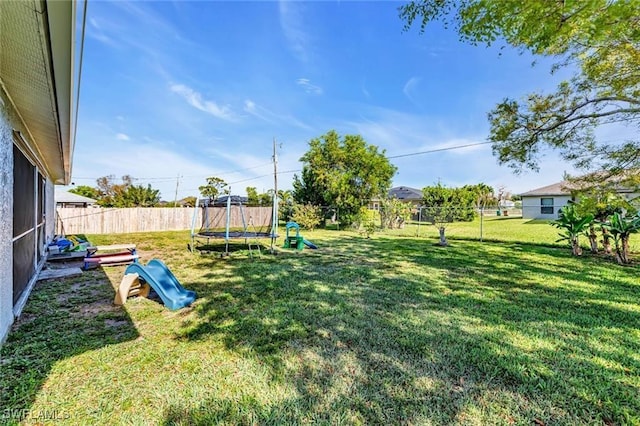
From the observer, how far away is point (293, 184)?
20.2 m

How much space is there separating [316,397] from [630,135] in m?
9.53

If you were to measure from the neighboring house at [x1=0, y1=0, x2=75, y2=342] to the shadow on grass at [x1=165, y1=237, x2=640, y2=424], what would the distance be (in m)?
2.28

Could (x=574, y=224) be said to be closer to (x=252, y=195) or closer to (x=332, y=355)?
(x=332, y=355)

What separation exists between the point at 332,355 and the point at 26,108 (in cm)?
445

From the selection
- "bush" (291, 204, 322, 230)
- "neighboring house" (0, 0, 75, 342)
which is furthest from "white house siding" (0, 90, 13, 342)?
"bush" (291, 204, 322, 230)

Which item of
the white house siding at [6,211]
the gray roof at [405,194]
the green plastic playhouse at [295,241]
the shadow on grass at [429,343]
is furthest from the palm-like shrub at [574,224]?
the gray roof at [405,194]

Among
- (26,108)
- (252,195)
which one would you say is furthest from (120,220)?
(26,108)

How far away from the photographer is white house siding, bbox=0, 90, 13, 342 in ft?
9.13

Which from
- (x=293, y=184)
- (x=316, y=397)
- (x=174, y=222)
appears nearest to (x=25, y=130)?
(x=316, y=397)

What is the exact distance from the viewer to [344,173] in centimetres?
1836

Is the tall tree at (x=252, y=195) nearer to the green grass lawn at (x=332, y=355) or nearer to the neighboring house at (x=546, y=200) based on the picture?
the green grass lawn at (x=332, y=355)

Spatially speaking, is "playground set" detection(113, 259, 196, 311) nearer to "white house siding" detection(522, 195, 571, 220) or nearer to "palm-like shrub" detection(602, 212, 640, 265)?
"palm-like shrub" detection(602, 212, 640, 265)

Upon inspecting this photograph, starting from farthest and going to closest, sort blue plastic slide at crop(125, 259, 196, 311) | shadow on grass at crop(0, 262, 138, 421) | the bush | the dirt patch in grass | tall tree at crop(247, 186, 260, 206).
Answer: tall tree at crop(247, 186, 260, 206) < the bush < blue plastic slide at crop(125, 259, 196, 311) < the dirt patch in grass < shadow on grass at crop(0, 262, 138, 421)

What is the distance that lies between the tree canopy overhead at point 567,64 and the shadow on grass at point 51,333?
5411 millimetres
